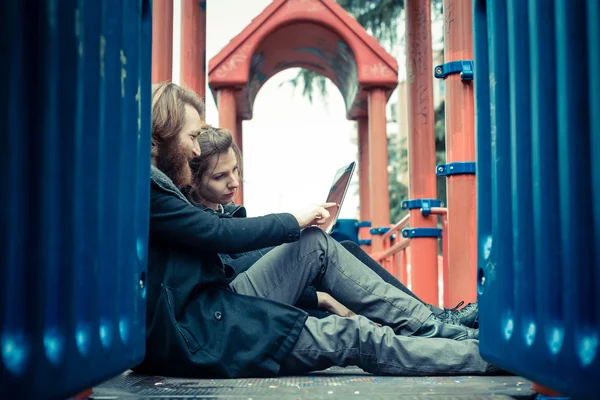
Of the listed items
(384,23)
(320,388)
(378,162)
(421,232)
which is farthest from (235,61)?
(384,23)

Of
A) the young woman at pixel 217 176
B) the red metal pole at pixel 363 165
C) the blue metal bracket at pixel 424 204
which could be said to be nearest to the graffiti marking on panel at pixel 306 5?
the red metal pole at pixel 363 165

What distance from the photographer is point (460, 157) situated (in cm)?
Result: 302

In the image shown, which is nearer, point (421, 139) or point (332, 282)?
point (332, 282)

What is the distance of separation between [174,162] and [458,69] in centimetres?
156

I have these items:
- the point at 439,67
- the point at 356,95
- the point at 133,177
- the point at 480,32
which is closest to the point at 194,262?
the point at 133,177

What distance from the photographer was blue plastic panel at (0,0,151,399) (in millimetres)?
800

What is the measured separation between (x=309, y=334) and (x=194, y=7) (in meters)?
3.07

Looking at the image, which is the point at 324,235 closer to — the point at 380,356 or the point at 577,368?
the point at 380,356

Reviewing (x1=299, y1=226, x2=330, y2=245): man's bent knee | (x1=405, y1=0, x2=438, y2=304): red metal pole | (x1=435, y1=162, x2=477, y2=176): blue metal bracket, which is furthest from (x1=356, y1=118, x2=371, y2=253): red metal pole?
(x1=299, y1=226, x2=330, y2=245): man's bent knee

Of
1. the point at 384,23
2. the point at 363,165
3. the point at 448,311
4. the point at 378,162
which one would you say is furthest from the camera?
the point at 384,23

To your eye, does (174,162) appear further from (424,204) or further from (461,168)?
(424,204)

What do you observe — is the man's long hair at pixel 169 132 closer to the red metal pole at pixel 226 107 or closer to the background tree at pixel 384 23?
the red metal pole at pixel 226 107

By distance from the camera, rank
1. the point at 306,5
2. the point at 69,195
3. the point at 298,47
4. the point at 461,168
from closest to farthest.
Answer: the point at 69,195
the point at 461,168
the point at 306,5
the point at 298,47

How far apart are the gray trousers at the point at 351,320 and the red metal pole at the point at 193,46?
2.23 meters
